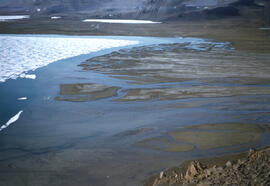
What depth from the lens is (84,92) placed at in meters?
Answer: 4.57

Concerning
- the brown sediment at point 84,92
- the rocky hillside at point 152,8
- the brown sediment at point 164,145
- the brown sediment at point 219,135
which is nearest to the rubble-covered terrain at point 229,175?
the brown sediment at point 164,145

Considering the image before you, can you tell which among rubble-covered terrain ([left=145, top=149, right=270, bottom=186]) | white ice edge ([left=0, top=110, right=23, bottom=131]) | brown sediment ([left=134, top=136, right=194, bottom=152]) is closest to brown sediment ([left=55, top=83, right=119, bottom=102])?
white ice edge ([left=0, top=110, right=23, bottom=131])

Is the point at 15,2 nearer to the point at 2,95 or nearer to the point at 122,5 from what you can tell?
the point at 122,5

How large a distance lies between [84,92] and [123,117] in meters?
1.21

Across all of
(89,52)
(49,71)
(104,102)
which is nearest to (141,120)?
→ (104,102)

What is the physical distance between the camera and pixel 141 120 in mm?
3490

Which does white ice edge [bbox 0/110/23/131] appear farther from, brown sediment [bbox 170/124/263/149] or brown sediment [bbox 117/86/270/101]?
brown sediment [bbox 170/124/263/149]

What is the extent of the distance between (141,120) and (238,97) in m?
1.59

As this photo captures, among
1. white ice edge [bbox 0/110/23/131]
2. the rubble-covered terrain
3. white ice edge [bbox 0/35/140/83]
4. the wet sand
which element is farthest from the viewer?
white ice edge [bbox 0/35/140/83]

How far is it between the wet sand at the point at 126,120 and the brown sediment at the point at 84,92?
0.02m

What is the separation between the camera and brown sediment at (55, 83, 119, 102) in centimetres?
432

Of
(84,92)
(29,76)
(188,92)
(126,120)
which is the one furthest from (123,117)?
(29,76)

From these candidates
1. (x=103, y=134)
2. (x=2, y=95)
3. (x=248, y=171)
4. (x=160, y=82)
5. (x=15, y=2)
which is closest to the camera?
(x=248, y=171)

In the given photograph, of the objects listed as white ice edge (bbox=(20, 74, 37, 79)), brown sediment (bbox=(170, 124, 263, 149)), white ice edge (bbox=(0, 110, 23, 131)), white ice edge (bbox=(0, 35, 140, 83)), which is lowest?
brown sediment (bbox=(170, 124, 263, 149))
